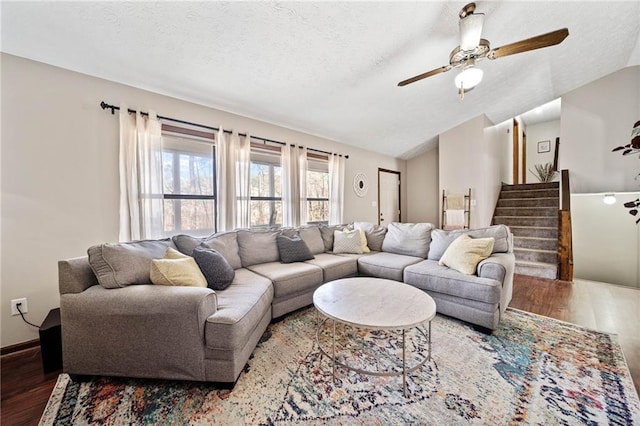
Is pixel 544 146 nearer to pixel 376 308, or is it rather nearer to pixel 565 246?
pixel 565 246

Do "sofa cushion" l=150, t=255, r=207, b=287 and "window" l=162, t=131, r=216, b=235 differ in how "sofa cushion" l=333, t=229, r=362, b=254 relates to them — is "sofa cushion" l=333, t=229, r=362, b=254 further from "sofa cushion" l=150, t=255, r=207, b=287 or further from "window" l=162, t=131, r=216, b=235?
"sofa cushion" l=150, t=255, r=207, b=287

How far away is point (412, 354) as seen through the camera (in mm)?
1776

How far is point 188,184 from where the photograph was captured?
Answer: 110 inches

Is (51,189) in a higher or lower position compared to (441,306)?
higher

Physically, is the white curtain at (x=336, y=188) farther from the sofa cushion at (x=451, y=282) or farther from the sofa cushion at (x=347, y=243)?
the sofa cushion at (x=451, y=282)

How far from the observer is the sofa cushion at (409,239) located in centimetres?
304

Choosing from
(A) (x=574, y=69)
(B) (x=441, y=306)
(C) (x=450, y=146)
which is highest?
(A) (x=574, y=69)

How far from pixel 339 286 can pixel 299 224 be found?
188 cm

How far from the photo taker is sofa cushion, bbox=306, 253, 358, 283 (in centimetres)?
267

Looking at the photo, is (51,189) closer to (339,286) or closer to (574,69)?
(339,286)

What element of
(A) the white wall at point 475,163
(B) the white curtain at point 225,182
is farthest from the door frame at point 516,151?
(B) the white curtain at point 225,182

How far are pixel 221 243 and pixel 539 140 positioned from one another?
8813mm

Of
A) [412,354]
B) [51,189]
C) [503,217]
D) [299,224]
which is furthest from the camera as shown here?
[503,217]

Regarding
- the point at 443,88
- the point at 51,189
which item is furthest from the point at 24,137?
the point at 443,88
